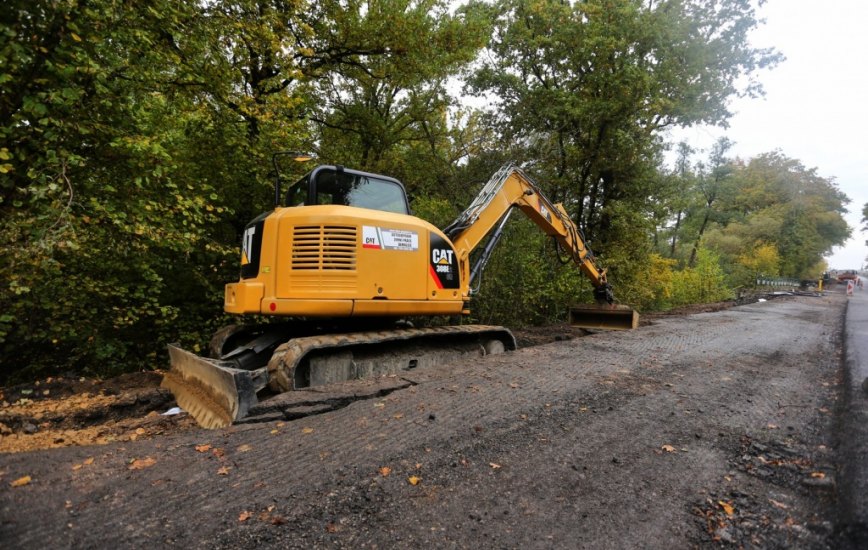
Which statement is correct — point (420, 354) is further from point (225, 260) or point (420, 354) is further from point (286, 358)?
point (225, 260)

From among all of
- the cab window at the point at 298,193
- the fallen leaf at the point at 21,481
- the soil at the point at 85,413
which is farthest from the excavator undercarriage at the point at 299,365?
the cab window at the point at 298,193

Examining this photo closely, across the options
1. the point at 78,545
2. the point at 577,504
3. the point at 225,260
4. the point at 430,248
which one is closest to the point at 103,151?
the point at 225,260

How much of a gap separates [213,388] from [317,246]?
5.48ft

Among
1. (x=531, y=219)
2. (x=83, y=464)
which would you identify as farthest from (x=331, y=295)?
(x=531, y=219)

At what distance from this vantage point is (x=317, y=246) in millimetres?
4379

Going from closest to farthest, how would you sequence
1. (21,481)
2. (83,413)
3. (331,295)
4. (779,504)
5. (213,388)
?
1. (779,504)
2. (21,481)
3. (213,388)
4. (83,413)
5. (331,295)

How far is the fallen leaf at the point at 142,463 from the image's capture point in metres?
2.57

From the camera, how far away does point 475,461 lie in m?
2.69

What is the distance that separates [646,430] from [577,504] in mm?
1362

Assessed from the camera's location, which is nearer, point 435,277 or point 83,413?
point 83,413

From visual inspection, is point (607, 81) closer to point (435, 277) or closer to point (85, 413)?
point (435, 277)

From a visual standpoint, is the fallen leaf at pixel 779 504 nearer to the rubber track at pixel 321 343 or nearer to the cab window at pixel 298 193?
the rubber track at pixel 321 343

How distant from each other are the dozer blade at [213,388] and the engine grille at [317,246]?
1152 millimetres

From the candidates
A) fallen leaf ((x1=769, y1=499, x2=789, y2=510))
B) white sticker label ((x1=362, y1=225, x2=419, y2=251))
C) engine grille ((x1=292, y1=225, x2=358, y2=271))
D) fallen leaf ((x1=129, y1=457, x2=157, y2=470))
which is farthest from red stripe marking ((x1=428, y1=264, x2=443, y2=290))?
fallen leaf ((x1=769, y1=499, x2=789, y2=510))
